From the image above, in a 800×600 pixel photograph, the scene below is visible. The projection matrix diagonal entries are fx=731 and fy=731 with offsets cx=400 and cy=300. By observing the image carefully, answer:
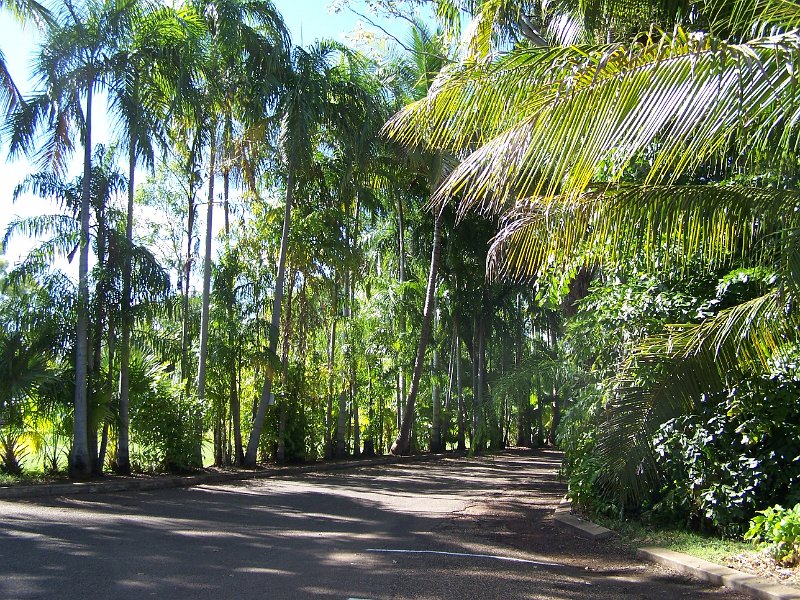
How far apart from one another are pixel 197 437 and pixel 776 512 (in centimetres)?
1214

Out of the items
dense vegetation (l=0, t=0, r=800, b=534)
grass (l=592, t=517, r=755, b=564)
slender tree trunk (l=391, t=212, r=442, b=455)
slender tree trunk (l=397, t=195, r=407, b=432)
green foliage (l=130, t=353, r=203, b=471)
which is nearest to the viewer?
dense vegetation (l=0, t=0, r=800, b=534)

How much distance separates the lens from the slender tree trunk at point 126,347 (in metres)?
15.0

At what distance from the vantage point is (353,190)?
2159cm

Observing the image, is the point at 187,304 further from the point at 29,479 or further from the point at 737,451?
the point at 737,451

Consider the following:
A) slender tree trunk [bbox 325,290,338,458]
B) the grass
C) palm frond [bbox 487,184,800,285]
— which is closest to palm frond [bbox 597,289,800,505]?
palm frond [bbox 487,184,800,285]

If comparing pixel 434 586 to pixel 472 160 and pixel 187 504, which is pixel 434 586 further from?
pixel 187 504

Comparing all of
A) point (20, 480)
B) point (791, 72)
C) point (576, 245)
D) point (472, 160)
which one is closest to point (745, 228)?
point (576, 245)

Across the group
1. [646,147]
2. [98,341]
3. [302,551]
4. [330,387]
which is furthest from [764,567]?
[330,387]

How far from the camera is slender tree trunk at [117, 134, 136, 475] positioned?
15.0 metres

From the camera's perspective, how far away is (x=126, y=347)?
15.2 m

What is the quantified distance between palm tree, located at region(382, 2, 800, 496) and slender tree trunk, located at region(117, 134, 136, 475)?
10231 mm

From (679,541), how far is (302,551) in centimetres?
427

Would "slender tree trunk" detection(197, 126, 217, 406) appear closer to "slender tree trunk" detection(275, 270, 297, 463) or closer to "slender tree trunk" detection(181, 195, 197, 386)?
Result: "slender tree trunk" detection(181, 195, 197, 386)

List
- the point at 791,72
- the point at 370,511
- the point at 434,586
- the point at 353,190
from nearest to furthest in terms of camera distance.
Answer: the point at 791,72 → the point at 434,586 → the point at 370,511 → the point at 353,190
